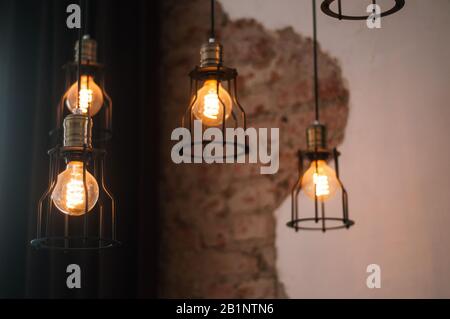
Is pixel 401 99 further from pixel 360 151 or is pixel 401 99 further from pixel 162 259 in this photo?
pixel 162 259

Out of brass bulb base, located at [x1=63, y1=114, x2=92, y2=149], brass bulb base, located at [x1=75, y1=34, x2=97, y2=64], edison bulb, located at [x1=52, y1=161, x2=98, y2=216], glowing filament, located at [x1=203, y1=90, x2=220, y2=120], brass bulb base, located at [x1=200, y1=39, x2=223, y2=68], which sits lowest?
edison bulb, located at [x1=52, y1=161, x2=98, y2=216]

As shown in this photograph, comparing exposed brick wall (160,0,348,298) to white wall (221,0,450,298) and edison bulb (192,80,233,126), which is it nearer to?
white wall (221,0,450,298)

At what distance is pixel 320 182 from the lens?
1736 mm

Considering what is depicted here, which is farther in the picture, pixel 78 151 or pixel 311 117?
pixel 311 117

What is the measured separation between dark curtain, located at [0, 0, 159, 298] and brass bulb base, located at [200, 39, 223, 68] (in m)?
1.23

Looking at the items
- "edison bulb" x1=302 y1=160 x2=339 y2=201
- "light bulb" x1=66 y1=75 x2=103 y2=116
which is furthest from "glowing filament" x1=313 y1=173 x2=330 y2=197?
"light bulb" x1=66 y1=75 x2=103 y2=116

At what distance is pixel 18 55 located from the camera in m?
2.66

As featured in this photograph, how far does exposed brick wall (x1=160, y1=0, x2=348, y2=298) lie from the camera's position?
2.62 m

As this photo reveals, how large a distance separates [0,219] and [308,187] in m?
1.23

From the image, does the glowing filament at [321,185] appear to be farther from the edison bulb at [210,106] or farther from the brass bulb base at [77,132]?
the brass bulb base at [77,132]

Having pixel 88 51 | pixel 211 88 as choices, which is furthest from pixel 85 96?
pixel 211 88

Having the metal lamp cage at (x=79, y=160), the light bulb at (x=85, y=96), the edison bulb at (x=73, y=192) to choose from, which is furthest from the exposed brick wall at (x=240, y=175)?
the edison bulb at (x=73, y=192)

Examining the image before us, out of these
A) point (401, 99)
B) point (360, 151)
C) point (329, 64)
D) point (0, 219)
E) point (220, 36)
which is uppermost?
point (220, 36)
